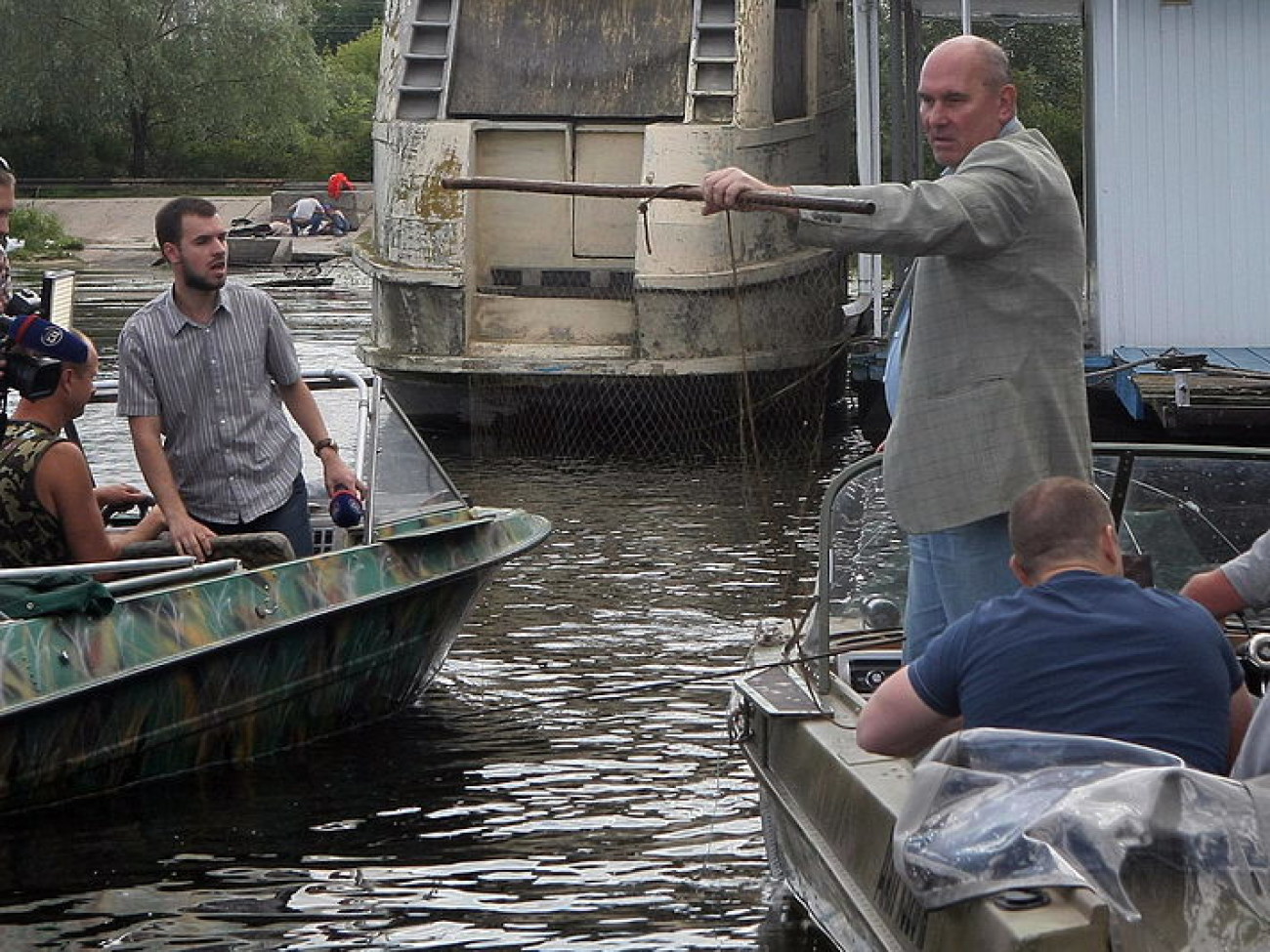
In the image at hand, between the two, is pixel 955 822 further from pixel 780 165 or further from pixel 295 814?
pixel 780 165

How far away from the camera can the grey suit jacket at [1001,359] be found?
540 cm

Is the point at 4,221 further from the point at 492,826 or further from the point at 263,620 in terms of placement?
the point at 492,826

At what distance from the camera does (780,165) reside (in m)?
16.7

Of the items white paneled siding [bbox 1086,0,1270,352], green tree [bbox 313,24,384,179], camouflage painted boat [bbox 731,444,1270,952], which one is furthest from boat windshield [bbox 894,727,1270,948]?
green tree [bbox 313,24,384,179]

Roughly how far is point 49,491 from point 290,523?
971 mm

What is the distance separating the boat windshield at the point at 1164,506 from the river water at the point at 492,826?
105 cm

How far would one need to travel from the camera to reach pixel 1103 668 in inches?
170

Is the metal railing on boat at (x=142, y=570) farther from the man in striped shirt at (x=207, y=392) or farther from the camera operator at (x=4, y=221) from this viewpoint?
the camera operator at (x=4, y=221)

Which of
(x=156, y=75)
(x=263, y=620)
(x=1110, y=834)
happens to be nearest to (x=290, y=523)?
(x=263, y=620)

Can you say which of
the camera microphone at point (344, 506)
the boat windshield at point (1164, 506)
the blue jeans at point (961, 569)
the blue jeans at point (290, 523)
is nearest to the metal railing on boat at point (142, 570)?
the blue jeans at point (290, 523)

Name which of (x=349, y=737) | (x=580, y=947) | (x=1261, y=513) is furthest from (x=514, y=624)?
(x=1261, y=513)

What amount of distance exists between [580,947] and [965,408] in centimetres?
172

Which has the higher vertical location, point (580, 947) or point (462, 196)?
point (462, 196)

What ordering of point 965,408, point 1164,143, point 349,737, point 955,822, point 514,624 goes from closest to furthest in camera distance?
point 955,822 < point 965,408 < point 349,737 < point 514,624 < point 1164,143
